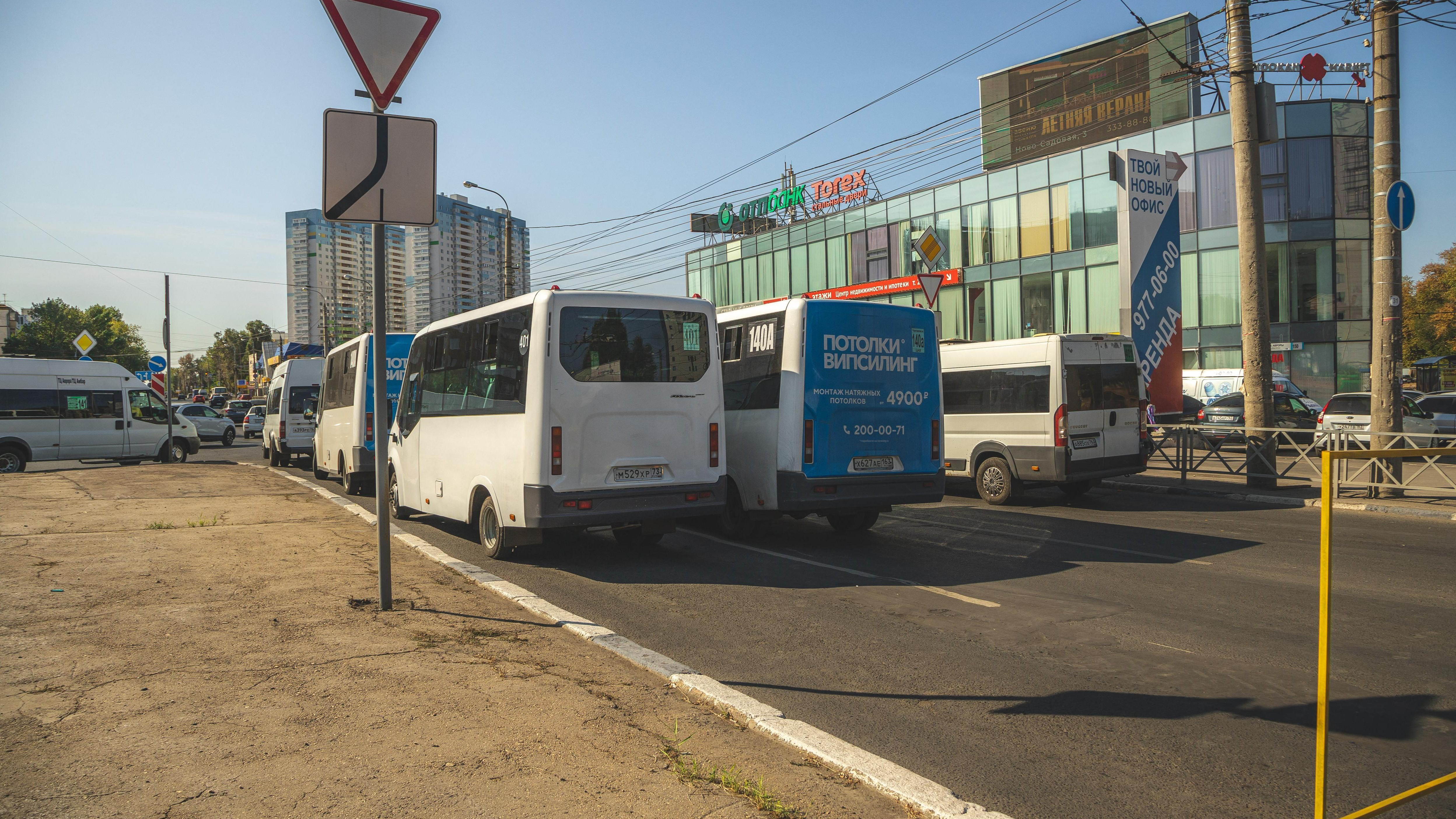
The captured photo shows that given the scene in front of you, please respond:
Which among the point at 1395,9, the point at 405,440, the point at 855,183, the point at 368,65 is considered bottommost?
the point at 405,440

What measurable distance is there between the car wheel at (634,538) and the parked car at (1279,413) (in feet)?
61.2

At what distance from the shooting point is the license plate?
28.0 ft

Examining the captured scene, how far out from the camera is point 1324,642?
10.7 ft

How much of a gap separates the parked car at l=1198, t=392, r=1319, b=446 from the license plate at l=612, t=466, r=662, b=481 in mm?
19683

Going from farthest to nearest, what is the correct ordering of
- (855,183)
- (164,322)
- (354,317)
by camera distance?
(354,317) → (855,183) → (164,322)

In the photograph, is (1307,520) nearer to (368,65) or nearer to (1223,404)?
(368,65)

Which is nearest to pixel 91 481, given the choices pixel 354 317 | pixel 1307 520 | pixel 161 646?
pixel 161 646

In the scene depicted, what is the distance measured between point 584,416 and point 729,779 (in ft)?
16.9

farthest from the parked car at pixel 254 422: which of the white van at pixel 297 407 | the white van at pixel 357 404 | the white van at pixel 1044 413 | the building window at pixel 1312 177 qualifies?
the building window at pixel 1312 177

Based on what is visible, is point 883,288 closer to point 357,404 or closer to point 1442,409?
point 1442,409

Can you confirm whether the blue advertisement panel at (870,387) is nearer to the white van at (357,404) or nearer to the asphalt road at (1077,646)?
the asphalt road at (1077,646)

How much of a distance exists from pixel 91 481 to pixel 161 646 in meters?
13.9

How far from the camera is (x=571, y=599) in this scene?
23.9ft

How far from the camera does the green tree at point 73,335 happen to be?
8294cm
